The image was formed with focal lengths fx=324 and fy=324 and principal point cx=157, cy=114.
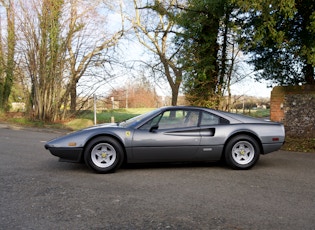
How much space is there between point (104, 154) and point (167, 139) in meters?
1.22

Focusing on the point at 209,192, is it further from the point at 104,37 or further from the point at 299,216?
the point at 104,37

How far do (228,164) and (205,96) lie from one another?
7970 millimetres

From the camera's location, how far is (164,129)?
6320 millimetres

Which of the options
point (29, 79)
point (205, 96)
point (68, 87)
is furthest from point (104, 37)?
point (205, 96)

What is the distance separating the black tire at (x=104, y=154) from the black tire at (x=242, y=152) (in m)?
2.13

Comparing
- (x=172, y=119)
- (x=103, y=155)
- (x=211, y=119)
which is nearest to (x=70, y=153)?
(x=103, y=155)

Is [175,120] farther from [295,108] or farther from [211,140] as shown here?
[295,108]

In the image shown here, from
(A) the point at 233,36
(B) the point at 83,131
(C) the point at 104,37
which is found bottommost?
(B) the point at 83,131

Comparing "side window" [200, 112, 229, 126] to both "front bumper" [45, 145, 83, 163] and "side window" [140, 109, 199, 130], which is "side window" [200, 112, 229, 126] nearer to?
"side window" [140, 109, 199, 130]

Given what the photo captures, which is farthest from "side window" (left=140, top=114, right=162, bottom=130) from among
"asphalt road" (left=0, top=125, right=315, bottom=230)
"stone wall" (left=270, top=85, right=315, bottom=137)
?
"stone wall" (left=270, top=85, right=315, bottom=137)

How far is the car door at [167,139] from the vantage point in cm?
612

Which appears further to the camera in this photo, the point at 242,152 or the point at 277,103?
the point at 277,103

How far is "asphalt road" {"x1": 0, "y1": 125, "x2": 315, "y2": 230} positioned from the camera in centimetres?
363

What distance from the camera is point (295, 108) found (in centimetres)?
1227
